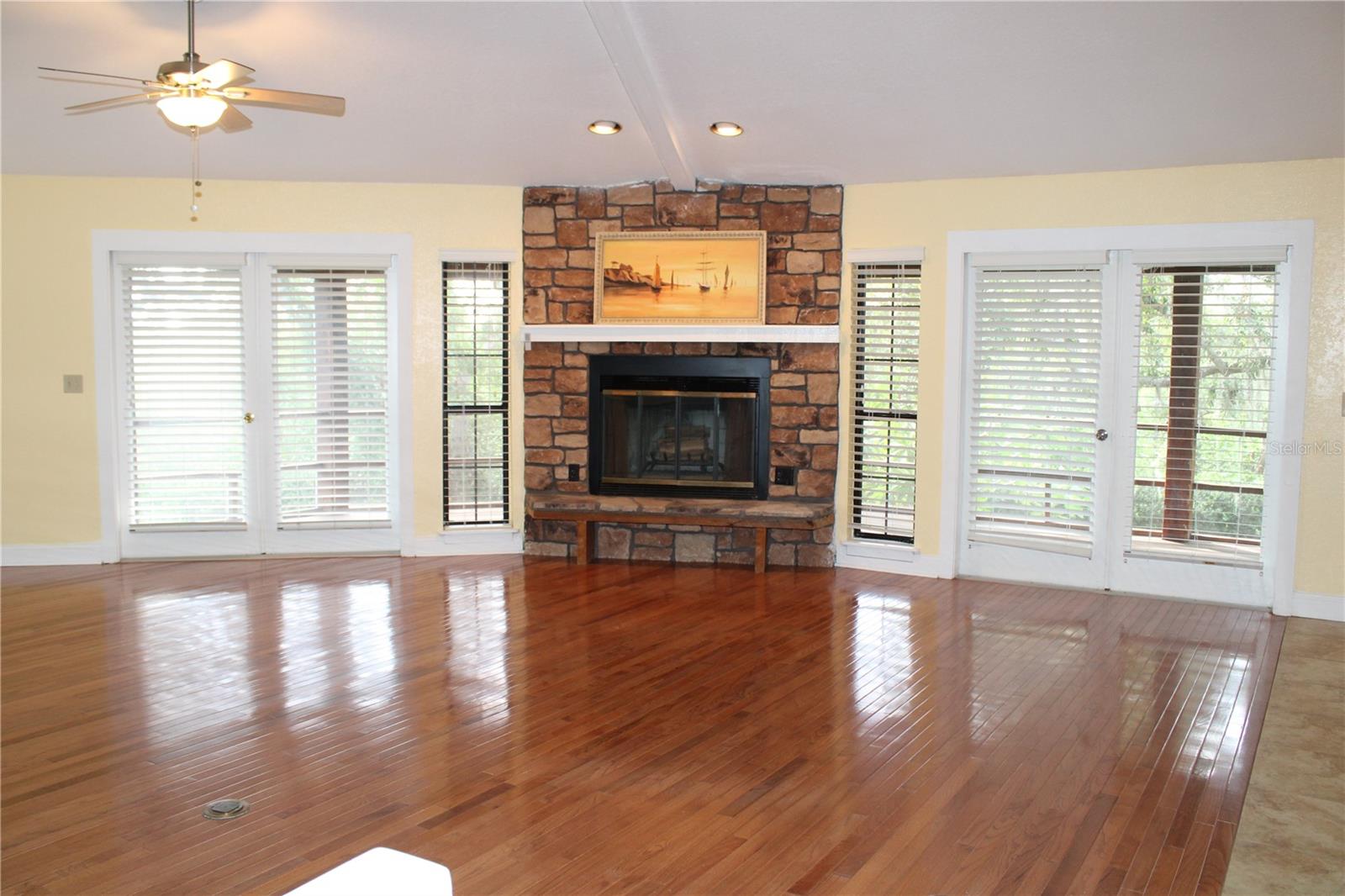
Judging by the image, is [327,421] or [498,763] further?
[327,421]

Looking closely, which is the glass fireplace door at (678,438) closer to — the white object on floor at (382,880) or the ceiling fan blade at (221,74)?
the ceiling fan blade at (221,74)

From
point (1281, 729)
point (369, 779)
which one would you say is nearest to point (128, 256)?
point (369, 779)

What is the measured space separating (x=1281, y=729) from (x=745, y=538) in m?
3.60

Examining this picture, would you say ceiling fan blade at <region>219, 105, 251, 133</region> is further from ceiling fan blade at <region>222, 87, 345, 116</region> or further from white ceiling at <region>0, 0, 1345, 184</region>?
white ceiling at <region>0, 0, 1345, 184</region>

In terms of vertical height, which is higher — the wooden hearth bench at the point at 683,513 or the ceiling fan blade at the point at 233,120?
the ceiling fan blade at the point at 233,120

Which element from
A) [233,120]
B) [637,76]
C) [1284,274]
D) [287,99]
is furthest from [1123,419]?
[233,120]

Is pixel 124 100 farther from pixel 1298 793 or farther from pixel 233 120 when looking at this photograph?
pixel 1298 793

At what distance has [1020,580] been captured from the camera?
6.62 m

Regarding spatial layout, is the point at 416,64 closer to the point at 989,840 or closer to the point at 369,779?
the point at 369,779

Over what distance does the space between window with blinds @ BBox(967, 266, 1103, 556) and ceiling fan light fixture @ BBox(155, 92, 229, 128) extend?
15.2 ft

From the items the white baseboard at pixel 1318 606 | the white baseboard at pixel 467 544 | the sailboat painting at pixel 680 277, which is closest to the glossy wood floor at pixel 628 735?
the white baseboard at pixel 1318 606

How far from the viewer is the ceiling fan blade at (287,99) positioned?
3.79 m

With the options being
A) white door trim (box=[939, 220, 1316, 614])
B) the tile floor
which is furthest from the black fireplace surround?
the tile floor

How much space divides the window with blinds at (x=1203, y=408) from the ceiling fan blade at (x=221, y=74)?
5111mm
